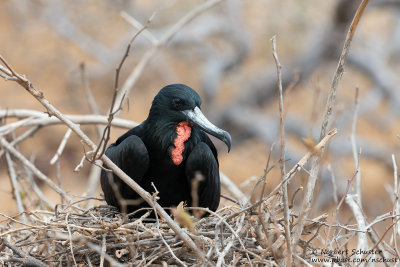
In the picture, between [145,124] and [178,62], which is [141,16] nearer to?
[178,62]

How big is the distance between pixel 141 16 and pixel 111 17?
6.76ft

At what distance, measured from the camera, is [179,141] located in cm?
263

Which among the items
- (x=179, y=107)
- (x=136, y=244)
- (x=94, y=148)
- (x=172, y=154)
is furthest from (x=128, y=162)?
(x=94, y=148)

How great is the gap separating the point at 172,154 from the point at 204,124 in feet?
0.73

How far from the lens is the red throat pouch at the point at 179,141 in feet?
8.62

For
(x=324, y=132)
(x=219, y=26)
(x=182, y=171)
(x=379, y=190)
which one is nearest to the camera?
(x=324, y=132)

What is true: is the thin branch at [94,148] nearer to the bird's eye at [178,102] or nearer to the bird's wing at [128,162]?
the bird's wing at [128,162]

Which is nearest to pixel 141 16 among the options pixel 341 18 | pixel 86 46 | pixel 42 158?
pixel 86 46

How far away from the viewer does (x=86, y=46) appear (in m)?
7.45

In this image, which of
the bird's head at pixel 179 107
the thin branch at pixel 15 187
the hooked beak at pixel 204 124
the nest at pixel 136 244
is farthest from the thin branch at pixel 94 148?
the thin branch at pixel 15 187

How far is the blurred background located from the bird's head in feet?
7.97

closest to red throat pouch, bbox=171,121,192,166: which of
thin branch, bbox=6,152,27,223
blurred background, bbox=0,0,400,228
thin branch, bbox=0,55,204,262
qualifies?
thin branch, bbox=0,55,204,262

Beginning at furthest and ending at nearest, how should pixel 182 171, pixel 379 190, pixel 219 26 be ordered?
pixel 379 190
pixel 219 26
pixel 182 171

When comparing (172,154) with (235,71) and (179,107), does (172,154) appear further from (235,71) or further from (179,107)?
(235,71)
